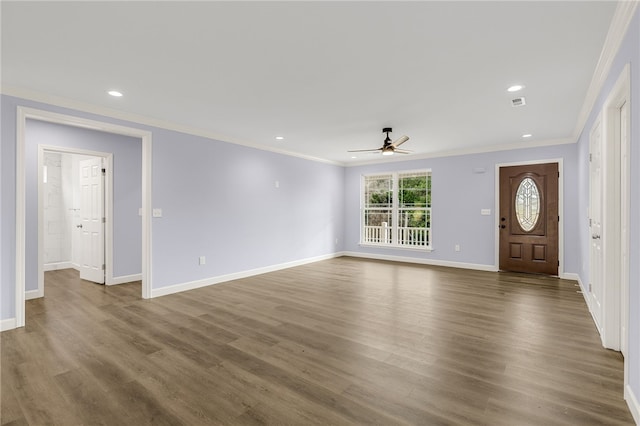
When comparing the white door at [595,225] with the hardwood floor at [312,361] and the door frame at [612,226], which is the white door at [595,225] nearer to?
the hardwood floor at [312,361]

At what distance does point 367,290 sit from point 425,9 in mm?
3761

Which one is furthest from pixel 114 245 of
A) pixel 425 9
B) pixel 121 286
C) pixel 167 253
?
pixel 425 9

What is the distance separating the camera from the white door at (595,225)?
323 cm

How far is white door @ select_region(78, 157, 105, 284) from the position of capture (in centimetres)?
532

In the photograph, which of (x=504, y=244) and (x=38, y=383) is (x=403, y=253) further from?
(x=38, y=383)

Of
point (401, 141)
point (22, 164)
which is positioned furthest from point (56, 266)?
point (401, 141)

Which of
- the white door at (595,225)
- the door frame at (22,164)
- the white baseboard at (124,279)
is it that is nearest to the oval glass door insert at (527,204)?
the white door at (595,225)

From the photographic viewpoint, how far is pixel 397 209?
25.1 ft

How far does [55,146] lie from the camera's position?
4.71 metres

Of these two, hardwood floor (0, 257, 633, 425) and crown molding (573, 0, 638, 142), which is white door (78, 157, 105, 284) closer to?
hardwood floor (0, 257, 633, 425)

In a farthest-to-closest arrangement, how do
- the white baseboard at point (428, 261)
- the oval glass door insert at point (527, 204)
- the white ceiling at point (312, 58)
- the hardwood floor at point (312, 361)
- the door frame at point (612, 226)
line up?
1. the white baseboard at point (428, 261)
2. the oval glass door insert at point (527, 204)
3. the door frame at point (612, 226)
4. the white ceiling at point (312, 58)
5. the hardwood floor at point (312, 361)

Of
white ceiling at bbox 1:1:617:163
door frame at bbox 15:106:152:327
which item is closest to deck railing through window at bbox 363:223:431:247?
white ceiling at bbox 1:1:617:163

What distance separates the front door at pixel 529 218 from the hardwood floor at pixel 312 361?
4.63ft

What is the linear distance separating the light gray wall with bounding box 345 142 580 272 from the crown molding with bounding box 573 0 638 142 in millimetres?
2263
